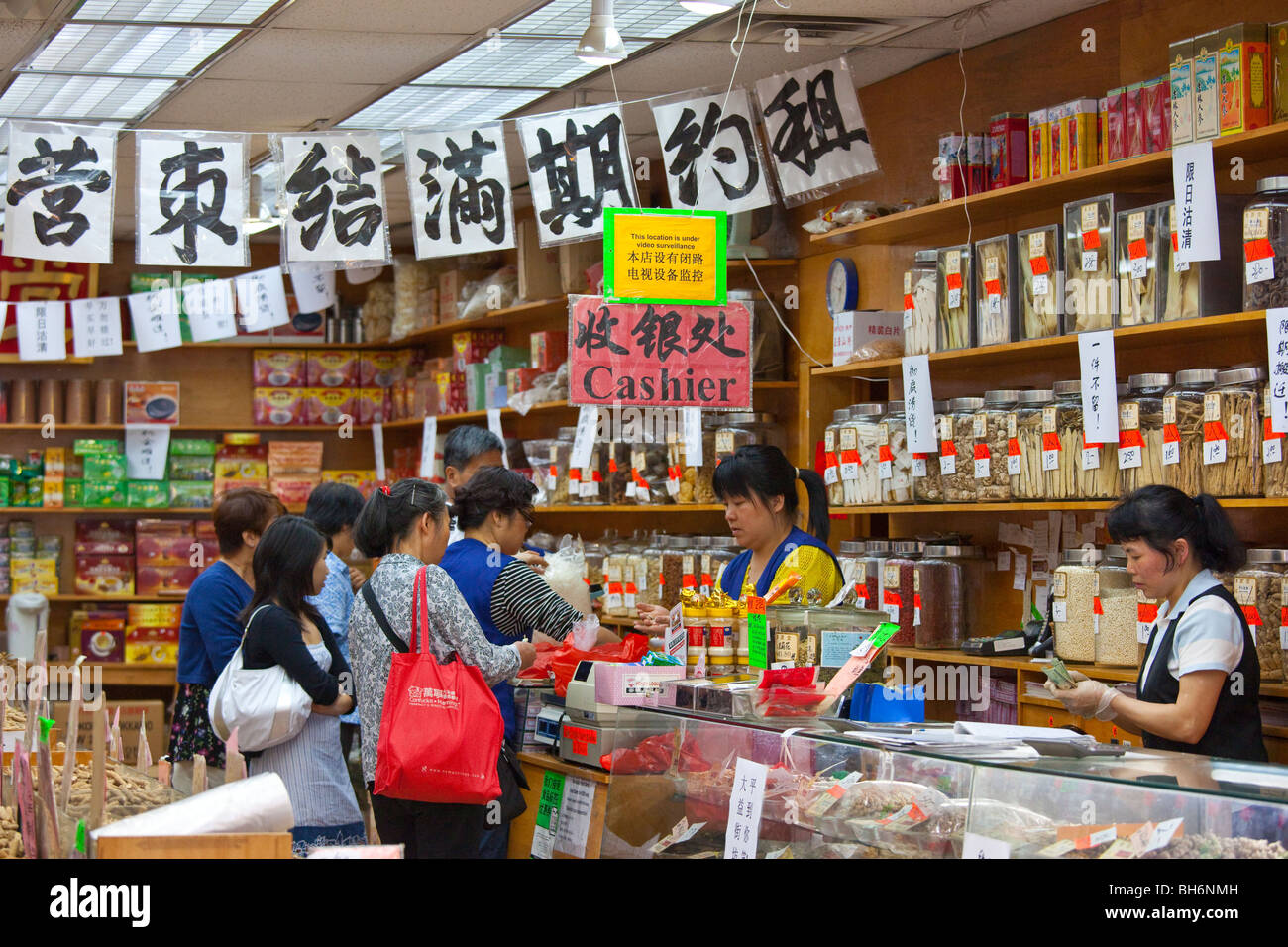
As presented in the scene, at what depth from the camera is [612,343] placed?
434 cm

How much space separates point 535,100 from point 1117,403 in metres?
2.73

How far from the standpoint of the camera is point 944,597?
4414 millimetres

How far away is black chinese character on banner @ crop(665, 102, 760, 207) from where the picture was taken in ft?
14.8

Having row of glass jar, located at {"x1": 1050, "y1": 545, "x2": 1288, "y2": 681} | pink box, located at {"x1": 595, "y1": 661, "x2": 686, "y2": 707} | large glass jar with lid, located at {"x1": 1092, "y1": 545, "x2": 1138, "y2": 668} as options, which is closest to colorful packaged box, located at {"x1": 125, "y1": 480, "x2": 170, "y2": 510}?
pink box, located at {"x1": 595, "y1": 661, "x2": 686, "y2": 707}

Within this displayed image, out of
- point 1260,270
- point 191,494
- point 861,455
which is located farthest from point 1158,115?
point 191,494

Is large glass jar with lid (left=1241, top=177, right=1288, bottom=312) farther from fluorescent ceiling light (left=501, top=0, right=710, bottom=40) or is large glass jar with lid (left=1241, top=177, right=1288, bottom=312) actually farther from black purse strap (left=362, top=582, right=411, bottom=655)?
black purse strap (left=362, top=582, right=411, bottom=655)

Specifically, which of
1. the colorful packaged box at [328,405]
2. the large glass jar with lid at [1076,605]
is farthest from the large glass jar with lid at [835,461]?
the colorful packaged box at [328,405]

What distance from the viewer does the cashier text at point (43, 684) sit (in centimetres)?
292

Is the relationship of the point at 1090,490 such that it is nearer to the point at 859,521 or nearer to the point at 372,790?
the point at 859,521

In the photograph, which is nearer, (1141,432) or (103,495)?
(1141,432)

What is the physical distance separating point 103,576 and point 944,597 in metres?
5.58

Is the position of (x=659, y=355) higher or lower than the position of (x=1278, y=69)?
lower

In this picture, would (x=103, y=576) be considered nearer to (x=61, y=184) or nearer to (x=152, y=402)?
(x=152, y=402)

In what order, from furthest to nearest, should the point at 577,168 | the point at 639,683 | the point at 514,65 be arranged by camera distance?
the point at 514,65
the point at 577,168
the point at 639,683
